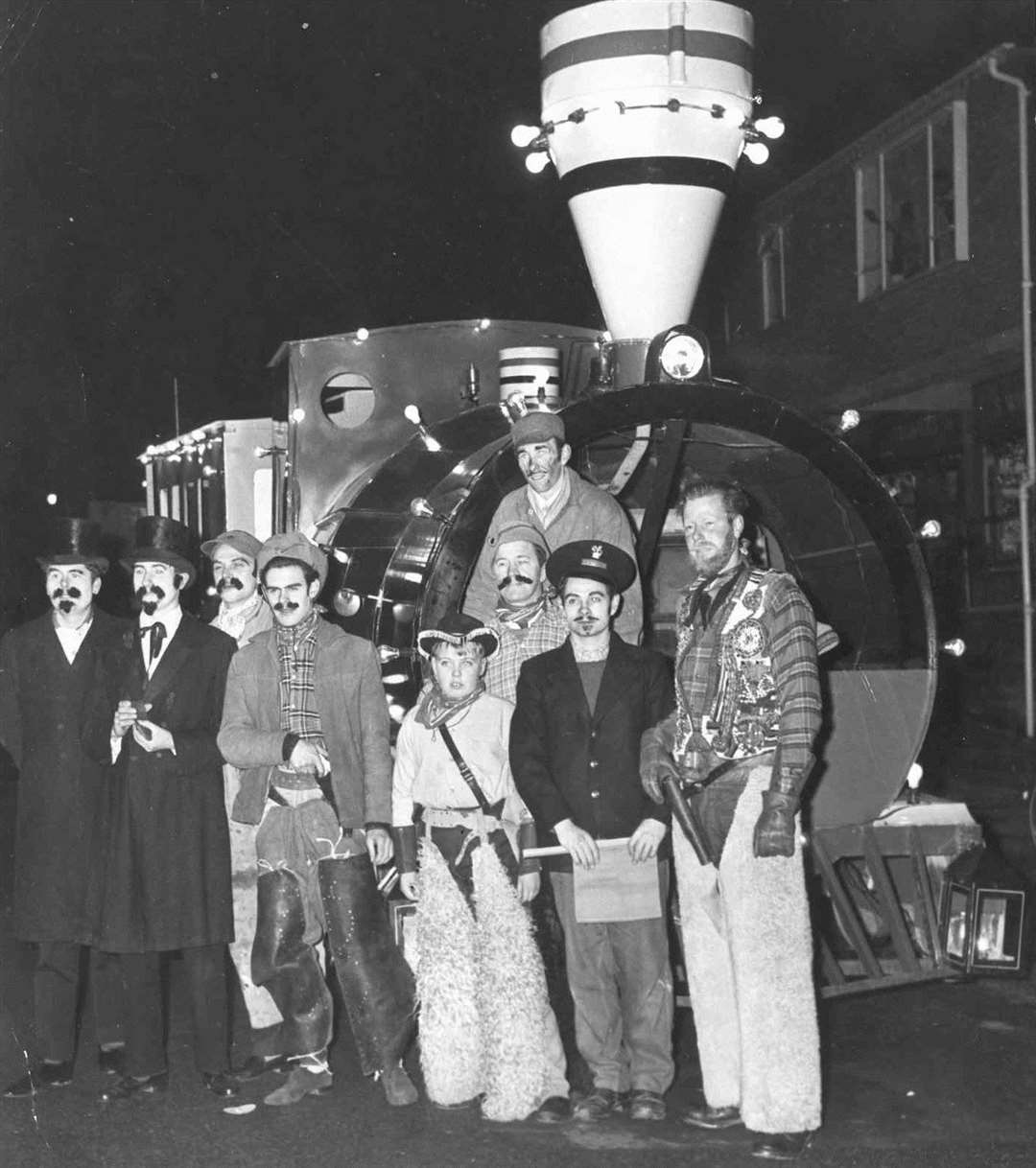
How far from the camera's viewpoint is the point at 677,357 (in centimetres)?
581

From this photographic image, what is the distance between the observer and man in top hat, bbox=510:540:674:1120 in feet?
15.3

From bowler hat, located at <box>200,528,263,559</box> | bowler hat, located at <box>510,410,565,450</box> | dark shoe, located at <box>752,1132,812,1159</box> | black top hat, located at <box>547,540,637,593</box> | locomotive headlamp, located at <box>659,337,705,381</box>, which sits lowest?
dark shoe, located at <box>752,1132,812,1159</box>

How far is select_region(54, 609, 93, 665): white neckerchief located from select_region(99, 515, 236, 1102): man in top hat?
0.18m

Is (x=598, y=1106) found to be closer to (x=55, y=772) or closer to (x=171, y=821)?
(x=171, y=821)

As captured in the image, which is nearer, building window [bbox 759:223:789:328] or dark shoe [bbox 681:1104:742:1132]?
dark shoe [bbox 681:1104:742:1132]

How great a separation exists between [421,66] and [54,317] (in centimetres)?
422

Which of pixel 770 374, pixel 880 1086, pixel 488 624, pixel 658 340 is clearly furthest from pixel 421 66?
pixel 770 374

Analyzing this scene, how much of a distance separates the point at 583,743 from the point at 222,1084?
1.61m

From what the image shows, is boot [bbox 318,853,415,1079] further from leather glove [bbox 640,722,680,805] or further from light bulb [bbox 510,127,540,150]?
light bulb [bbox 510,127,540,150]

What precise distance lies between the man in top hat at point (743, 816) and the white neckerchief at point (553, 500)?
851 mm

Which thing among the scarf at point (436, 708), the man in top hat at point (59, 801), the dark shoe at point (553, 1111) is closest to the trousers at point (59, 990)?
the man in top hat at point (59, 801)

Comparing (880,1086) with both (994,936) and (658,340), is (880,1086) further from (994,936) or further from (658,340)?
(658,340)

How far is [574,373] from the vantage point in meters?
7.61

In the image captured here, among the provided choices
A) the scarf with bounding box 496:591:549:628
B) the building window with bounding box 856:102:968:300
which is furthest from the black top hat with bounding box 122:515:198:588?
the building window with bounding box 856:102:968:300
